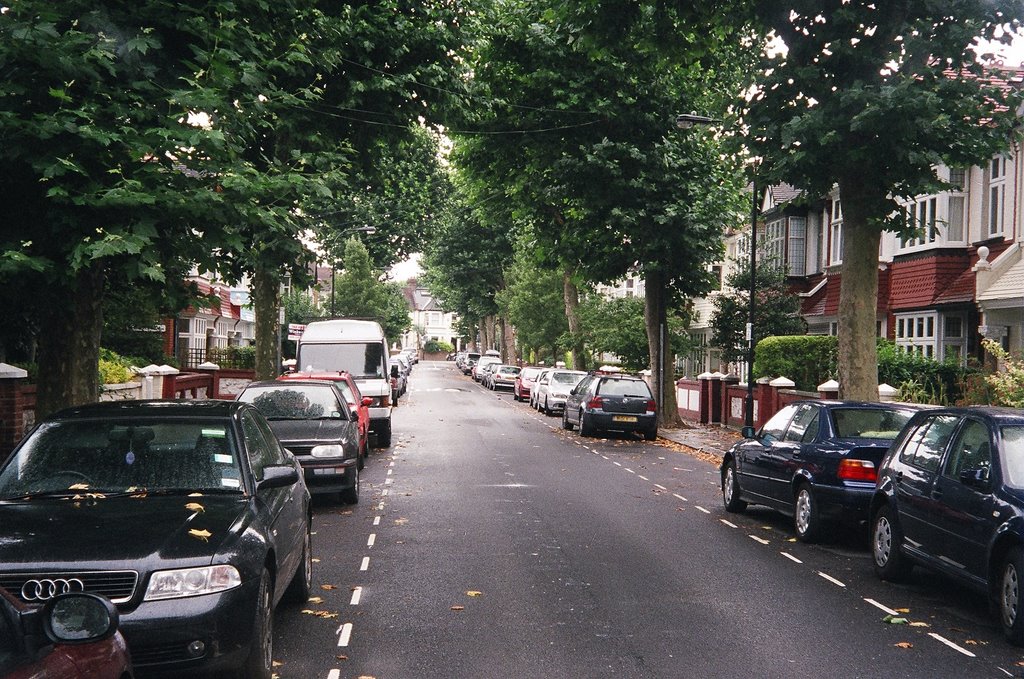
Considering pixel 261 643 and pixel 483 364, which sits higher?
pixel 483 364

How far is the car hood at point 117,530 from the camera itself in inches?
208

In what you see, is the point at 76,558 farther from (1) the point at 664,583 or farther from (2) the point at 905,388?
(2) the point at 905,388

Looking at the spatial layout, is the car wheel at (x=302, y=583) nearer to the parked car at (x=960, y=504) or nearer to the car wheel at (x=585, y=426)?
the parked car at (x=960, y=504)

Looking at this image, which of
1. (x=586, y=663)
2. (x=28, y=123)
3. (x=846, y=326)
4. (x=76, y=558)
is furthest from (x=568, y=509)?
(x=76, y=558)

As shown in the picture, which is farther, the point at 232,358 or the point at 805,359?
the point at 232,358

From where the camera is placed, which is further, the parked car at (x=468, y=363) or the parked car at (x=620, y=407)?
the parked car at (x=468, y=363)

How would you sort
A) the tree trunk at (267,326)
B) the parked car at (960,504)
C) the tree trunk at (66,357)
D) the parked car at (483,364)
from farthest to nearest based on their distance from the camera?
1. the parked car at (483,364)
2. the tree trunk at (267,326)
3. the tree trunk at (66,357)
4. the parked car at (960,504)

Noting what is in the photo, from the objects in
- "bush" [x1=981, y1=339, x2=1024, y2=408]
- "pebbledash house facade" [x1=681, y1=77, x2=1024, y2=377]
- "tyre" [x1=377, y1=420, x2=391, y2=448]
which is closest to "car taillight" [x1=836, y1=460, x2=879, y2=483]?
"bush" [x1=981, y1=339, x2=1024, y2=408]

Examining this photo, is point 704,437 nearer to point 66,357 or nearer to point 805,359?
point 805,359

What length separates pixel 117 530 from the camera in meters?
5.62

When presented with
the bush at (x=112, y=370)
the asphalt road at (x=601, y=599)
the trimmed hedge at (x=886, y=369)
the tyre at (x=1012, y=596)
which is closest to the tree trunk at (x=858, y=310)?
the asphalt road at (x=601, y=599)

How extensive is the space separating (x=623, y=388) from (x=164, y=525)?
69.5ft

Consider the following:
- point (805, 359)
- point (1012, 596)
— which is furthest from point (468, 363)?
point (1012, 596)

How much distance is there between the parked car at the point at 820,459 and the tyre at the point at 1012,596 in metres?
3.36
